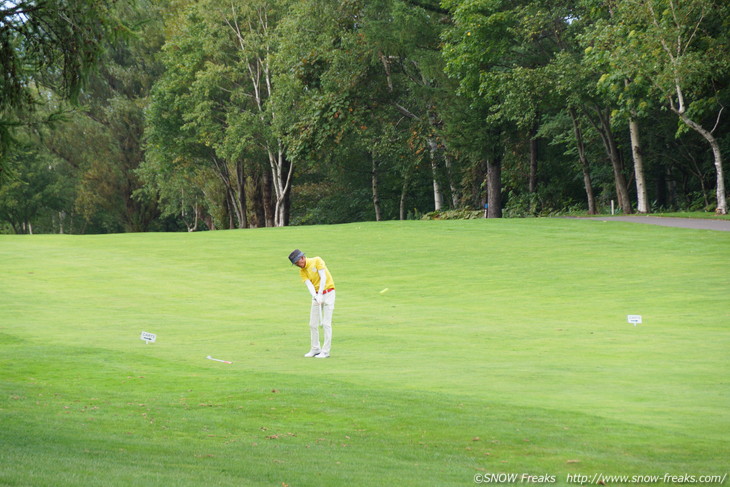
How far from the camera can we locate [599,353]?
15242 mm

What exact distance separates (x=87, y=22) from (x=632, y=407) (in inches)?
352

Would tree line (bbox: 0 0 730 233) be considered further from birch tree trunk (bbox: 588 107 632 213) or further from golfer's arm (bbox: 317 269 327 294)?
golfer's arm (bbox: 317 269 327 294)

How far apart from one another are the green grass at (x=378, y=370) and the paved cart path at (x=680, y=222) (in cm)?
183

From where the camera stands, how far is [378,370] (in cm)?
1406

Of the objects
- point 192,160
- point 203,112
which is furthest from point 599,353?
point 192,160

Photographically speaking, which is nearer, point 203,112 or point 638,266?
point 638,266

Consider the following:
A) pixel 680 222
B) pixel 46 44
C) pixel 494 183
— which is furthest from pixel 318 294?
pixel 494 183

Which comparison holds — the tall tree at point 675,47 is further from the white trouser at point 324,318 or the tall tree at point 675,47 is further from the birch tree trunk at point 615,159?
the white trouser at point 324,318

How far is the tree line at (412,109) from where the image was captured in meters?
39.3

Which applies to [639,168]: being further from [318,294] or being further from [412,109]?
[318,294]

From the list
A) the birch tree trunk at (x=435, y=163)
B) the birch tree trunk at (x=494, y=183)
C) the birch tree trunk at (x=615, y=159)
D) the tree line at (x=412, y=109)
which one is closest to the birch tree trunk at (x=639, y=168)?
the tree line at (x=412, y=109)

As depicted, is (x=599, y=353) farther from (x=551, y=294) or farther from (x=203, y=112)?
(x=203, y=112)

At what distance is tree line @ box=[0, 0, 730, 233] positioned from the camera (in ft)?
129

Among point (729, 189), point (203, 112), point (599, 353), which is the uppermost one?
point (203, 112)
